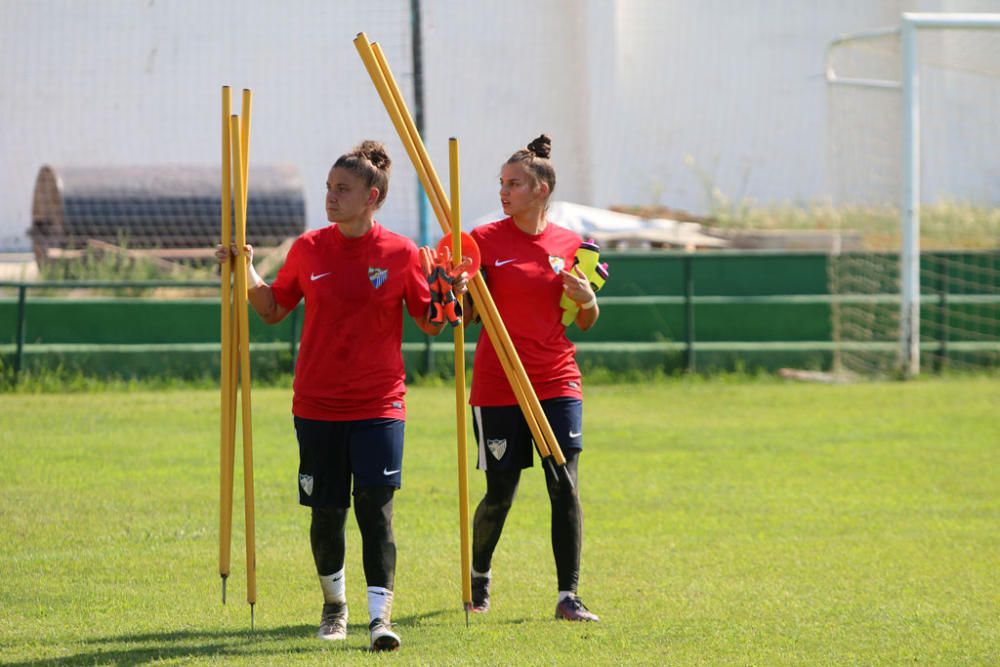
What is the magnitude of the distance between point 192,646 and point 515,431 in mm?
1575

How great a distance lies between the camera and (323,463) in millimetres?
5488

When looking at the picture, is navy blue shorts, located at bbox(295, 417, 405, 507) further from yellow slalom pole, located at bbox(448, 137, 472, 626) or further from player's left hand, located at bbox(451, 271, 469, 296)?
player's left hand, located at bbox(451, 271, 469, 296)

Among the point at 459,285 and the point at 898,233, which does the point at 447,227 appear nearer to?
the point at 459,285

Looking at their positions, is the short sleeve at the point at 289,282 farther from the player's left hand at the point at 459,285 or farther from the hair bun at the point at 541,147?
the hair bun at the point at 541,147

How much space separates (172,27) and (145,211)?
2.07 m

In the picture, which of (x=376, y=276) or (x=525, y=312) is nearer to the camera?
(x=376, y=276)

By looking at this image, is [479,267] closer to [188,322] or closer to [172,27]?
[188,322]

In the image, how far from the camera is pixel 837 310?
15883mm

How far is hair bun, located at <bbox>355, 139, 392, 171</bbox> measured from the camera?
557 cm

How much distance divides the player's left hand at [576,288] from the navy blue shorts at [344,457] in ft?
3.06

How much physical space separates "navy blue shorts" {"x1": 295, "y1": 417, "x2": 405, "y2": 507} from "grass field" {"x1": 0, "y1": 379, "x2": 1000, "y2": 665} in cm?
58

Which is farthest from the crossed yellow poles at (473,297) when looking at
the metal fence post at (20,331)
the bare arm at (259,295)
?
the metal fence post at (20,331)

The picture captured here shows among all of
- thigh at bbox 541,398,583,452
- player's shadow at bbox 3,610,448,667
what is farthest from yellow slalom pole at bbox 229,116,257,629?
thigh at bbox 541,398,583,452

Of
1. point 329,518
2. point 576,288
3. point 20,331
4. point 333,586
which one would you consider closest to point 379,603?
point 333,586
